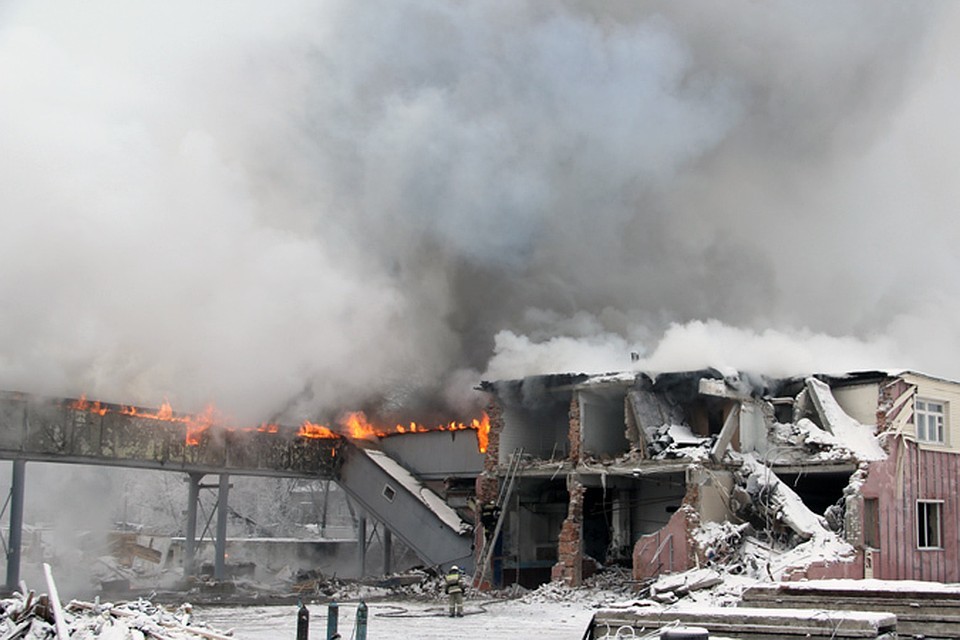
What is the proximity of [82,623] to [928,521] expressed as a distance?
2087 centimetres

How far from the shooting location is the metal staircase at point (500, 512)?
28.0 m

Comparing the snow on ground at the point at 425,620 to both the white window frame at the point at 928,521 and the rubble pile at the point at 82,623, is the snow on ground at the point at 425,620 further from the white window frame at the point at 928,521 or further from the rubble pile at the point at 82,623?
the white window frame at the point at 928,521

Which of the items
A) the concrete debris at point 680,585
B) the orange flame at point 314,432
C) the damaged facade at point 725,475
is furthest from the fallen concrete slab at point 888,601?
the orange flame at point 314,432

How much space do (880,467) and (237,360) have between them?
60.6 feet

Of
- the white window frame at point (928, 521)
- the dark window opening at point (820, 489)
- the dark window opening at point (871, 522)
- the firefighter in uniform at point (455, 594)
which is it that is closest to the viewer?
the firefighter in uniform at point (455, 594)

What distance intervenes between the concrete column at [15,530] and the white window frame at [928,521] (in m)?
21.9

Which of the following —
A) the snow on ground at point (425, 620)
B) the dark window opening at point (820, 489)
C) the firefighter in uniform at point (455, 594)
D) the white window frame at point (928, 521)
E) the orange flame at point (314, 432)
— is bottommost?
the snow on ground at point (425, 620)

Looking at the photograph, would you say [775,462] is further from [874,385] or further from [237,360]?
[237,360]

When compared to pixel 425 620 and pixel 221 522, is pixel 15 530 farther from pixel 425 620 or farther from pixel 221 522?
pixel 425 620

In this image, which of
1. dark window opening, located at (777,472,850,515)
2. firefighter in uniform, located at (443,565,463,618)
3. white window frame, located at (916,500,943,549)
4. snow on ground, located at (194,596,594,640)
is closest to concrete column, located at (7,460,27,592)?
snow on ground, located at (194,596,594,640)

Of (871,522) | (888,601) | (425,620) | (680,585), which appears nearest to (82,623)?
(425,620)

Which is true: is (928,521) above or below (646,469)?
below

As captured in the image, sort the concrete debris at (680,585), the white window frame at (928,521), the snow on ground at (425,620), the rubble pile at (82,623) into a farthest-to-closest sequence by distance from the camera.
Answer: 1. the white window frame at (928,521)
2. the concrete debris at (680,585)
3. the snow on ground at (425,620)
4. the rubble pile at (82,623)

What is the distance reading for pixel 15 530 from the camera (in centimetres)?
2538
